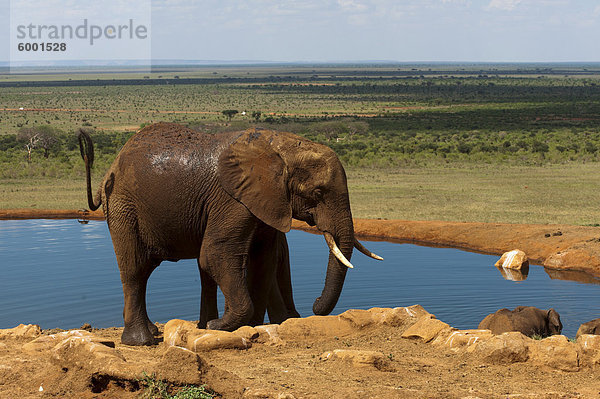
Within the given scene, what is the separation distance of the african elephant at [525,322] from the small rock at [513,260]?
5.95m

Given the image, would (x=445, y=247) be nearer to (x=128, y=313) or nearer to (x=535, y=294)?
(x=535, y=294)

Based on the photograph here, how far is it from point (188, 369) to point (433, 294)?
25.8 ft

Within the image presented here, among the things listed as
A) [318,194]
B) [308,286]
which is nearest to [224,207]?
[318,194]

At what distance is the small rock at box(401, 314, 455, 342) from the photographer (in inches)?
384

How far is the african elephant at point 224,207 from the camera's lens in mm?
9453

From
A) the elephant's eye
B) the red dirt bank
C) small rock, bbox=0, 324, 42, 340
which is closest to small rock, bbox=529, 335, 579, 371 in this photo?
the elephant's eye

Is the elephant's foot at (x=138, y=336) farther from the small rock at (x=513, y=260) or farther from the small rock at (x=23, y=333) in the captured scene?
the small rock at (x=513, y=260)

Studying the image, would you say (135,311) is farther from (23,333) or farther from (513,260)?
(513,260)

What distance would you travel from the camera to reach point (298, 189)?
9.55 m

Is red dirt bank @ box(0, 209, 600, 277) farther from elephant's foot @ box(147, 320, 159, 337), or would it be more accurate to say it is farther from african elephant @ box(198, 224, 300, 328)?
elephant's foot @ box(147, 320, 159, 337)

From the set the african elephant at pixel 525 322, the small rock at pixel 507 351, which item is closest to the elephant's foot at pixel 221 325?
the small rock at pixel 507 351

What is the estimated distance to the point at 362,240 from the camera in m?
21.2

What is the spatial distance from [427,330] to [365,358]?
1.62 metres

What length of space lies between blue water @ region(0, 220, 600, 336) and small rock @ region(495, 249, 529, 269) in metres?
0.24
